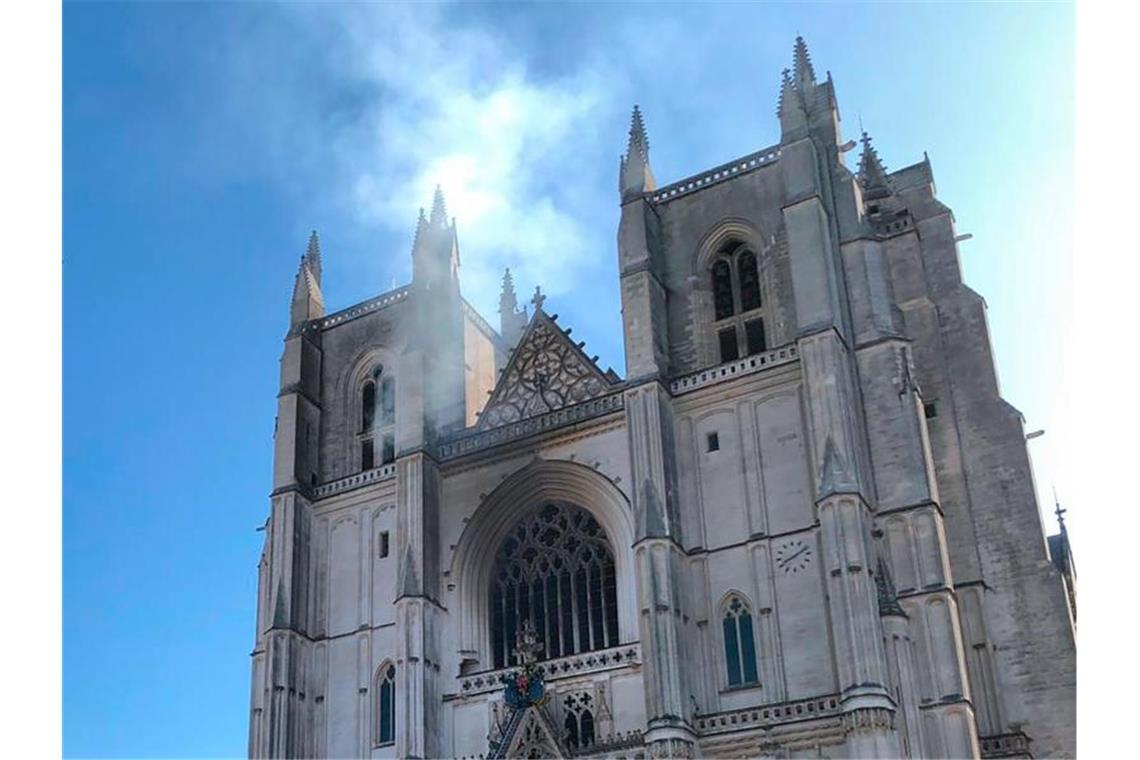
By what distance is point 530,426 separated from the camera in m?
30.3

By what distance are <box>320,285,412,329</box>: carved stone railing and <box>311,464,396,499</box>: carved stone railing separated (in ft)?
16.9

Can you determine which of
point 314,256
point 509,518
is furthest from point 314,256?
point 509,518

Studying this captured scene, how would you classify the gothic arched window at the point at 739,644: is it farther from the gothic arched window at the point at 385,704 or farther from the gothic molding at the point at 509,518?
the gothic arched window at the point at 385,704

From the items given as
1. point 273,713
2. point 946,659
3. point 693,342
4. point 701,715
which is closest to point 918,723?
point 946,659

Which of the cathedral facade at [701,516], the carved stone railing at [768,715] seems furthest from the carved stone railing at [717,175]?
the carved stone railing at [768,715]

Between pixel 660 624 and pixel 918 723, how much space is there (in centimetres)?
520

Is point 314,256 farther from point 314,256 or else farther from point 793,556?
point 793,556

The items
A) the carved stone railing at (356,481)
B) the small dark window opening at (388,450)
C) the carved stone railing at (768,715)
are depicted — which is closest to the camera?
the carved stone railing at (768,715)

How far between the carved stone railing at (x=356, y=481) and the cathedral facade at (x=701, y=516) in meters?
0.07

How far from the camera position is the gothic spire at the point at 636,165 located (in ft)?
103

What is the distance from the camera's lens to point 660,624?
2517cm

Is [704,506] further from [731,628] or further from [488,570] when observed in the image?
[488,570]

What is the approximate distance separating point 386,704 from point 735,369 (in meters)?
11.3

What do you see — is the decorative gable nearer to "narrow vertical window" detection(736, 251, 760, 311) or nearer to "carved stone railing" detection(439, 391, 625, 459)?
"carved stone railing" detection(439, 391, 625, 459)
